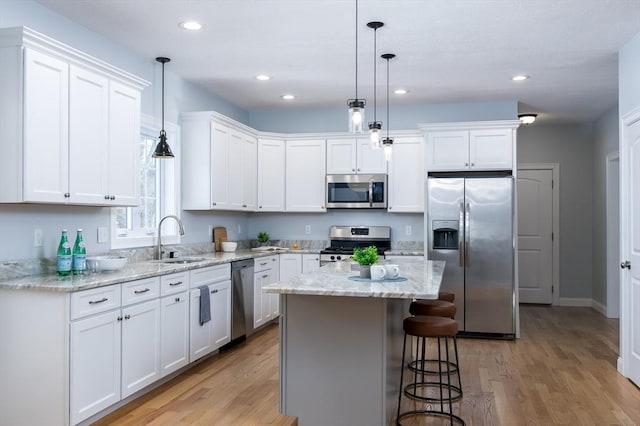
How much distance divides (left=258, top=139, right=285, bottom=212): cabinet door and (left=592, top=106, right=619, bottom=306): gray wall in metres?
4.06

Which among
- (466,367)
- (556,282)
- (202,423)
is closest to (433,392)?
(466,367)

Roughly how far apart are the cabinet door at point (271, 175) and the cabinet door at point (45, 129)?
342 centimetres

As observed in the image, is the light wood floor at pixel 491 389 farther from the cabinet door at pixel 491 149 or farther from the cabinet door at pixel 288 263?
the cabinet door at pixel 491 149

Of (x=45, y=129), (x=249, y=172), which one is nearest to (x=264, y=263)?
(x=249, y=172)

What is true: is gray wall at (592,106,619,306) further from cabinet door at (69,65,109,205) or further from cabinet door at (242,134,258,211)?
cabinet door at (69,65,109,205)

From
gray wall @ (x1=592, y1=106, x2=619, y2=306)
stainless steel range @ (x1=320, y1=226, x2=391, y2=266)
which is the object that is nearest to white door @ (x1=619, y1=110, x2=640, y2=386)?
gray wall @ (x1=592, y1=106, x2=619, y2=306)

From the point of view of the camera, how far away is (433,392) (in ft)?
13.0

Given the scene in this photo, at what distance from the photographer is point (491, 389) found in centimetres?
405

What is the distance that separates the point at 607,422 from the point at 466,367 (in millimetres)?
1342

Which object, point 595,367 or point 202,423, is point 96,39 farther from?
point 595,367

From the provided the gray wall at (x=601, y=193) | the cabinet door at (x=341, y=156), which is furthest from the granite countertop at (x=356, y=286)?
the gray wall at (x=601, y=193)

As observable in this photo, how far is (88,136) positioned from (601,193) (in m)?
6.47

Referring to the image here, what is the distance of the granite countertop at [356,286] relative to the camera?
107 inches

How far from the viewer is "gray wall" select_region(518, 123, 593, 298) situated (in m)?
7.88
